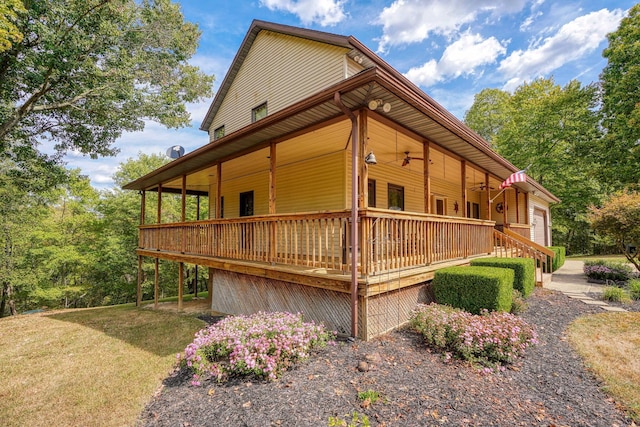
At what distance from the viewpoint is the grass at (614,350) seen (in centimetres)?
346

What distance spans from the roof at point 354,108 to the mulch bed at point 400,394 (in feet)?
13.1

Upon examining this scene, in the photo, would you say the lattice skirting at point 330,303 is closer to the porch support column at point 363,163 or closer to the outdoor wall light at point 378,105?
the porch support column at point 363,163

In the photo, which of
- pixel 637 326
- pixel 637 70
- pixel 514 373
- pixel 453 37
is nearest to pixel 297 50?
pixel 453 37

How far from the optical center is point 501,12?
1115 cm

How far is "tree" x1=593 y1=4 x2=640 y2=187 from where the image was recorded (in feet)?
55.7

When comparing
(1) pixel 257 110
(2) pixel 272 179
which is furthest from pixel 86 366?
(1) pixel 257 110

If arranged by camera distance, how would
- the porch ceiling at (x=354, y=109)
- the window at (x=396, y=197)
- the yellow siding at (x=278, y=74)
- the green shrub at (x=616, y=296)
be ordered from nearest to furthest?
the porch ceiling at (x=354, y=109)
the green shrub at (x=616, y=296)
the yellow siding at (x=278, y=74)
the window at (x=396, y=197)

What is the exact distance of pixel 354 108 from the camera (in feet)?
16.8

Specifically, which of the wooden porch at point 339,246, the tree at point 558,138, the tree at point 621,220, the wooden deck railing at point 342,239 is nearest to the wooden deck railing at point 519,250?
the wooden porch at point 339,246

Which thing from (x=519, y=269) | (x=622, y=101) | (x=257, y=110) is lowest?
(x=519, y=269)

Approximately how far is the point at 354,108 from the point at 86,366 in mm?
7019

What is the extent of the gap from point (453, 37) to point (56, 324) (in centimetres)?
1943

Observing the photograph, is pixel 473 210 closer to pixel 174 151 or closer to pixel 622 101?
pixel 622 101

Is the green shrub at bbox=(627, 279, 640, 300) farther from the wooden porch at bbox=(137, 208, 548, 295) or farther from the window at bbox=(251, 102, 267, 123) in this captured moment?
the window at bbox=(251, 102, 267, 123)
